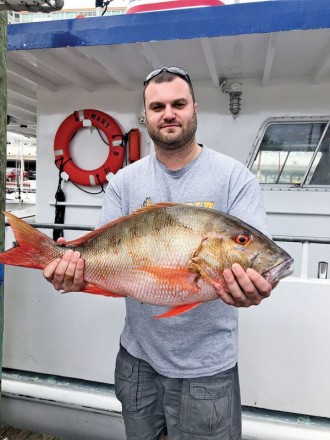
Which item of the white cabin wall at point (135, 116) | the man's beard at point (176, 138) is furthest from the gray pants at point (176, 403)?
the white cabin wall at point (135, 116)

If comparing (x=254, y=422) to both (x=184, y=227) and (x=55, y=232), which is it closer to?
(x=184, y=227)

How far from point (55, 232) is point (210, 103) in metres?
2.55

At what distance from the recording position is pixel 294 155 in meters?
4.73

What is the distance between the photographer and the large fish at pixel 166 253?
1.59 metres

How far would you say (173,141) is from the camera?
1900mm

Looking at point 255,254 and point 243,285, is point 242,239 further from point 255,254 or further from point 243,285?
point 243,285

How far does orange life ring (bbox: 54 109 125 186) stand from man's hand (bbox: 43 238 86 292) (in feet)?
11.2

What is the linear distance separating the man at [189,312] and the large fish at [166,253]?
111 millimetres

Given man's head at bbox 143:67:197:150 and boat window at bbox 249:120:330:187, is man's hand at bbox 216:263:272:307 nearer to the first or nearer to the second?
man's head at bbox 143:67:197:150

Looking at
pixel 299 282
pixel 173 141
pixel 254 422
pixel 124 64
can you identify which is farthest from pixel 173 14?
pixel 254 422

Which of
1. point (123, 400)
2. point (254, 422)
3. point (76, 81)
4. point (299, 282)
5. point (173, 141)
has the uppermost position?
point (76, 81)

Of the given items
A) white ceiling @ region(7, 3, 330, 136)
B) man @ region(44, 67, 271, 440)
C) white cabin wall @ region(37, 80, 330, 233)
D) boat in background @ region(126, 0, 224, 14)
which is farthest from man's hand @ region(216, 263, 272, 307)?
white cabin wall @ region(37, 80, 330, 233)

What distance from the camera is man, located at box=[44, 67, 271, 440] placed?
1.90m

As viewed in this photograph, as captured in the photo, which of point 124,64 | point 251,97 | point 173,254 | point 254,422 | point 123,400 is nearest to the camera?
point 173,254
